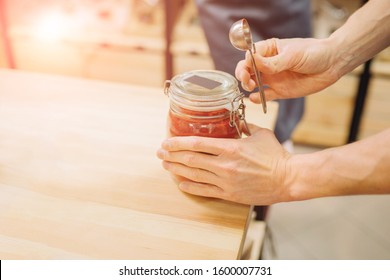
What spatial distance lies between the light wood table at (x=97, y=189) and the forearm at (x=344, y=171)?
0.11 metres

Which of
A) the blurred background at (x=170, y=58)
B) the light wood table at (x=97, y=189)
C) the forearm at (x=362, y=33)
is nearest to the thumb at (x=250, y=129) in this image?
the light wood table at (x=97, y=189)

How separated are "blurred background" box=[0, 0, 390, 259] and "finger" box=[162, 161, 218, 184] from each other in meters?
1.12

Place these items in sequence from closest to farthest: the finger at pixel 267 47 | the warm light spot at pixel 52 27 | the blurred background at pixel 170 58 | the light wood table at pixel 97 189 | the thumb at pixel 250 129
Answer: the light wood table at pixel 97 189 → the thumb at pixel 250 129 → the finger at pixel 267 47 → the blurred background at pixel 170 58 → the warm light spot at pixel 52 27

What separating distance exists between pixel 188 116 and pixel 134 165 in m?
0.18

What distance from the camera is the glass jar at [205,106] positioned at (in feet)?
2.21

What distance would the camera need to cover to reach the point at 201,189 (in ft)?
2.33

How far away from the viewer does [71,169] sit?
30.9 inches

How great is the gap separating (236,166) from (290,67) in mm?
282

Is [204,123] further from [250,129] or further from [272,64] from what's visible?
[272,64]

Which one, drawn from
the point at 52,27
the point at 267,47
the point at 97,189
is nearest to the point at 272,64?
the point at 267,47

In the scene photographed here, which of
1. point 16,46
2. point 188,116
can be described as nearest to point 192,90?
point 188,116

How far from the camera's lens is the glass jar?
67cm

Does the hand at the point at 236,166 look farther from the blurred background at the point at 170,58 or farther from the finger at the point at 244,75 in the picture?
the blurred background at the point at 170,58

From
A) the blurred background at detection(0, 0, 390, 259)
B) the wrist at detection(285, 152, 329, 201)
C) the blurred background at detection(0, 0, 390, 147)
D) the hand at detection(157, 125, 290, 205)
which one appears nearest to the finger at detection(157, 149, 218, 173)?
the hand at detection(157, 125, 290, 205)
